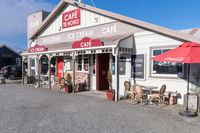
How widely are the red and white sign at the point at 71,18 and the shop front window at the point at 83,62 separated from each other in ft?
7.74

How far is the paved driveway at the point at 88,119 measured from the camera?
6.15 meters

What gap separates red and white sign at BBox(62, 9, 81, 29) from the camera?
48.3 feet

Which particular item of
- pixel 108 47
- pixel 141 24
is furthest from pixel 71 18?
pixel 141 24

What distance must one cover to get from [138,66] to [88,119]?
15.8ft

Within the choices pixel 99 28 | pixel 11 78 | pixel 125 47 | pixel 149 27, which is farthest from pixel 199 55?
pixel 11 78

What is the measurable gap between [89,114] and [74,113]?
0.59 metres

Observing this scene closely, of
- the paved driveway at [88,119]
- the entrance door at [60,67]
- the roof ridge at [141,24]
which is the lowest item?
the paved driveway at [88,119]

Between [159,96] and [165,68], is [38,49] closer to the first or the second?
[165,68]

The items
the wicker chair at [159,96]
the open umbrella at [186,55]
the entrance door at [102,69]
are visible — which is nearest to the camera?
the open umbrella at [186,55]

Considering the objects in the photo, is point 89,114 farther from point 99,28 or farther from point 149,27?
point 99,28

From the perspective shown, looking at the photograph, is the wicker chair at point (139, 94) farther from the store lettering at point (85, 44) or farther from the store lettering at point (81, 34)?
the store lettering at point (81, 34)

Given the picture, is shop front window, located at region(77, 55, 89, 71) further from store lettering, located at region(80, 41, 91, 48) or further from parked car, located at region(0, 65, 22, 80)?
parked car, located at region(0, 65, 22, 80)

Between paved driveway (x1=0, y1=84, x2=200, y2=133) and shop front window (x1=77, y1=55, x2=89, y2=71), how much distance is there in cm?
476

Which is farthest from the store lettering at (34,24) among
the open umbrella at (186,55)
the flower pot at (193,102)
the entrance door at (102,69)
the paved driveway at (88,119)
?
the flower pot at (193,102)
